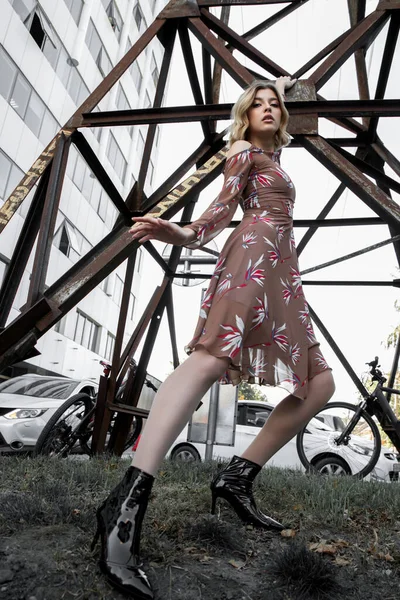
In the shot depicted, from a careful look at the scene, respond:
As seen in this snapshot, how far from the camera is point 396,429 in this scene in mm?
5121

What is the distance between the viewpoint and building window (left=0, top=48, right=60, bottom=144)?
1616 cm

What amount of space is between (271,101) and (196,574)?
2024mm

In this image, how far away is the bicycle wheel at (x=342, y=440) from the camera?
21.7 feet

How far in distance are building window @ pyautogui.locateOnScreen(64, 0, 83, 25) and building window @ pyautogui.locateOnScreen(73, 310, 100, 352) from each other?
12.9m

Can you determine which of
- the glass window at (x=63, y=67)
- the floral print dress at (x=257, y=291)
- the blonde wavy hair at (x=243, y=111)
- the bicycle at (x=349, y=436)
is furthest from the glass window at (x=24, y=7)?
the floral print dress at (x=257, y=291)

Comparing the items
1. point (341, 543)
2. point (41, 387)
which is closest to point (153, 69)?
point (41, 387)

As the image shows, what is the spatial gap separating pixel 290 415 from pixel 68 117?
2120cm

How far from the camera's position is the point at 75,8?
20.8 meters

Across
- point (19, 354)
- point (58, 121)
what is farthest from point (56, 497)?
point (58, 121)

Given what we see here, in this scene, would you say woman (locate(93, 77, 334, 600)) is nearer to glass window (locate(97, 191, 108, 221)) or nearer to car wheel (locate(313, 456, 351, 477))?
car wheel (locate(313, 456, 351, 477))

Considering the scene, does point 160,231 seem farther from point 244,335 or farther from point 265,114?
point 265,114

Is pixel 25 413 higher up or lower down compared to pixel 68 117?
lower down

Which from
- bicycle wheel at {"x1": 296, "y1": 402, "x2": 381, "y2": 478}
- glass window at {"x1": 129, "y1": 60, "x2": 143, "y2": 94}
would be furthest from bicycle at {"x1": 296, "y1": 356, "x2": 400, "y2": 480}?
glass window at {"x1": 129, "y1": 60, "x2": 143, "y2": 94}

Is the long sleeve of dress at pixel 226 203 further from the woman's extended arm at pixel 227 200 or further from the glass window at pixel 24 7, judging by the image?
the glass window at pixel 24 7
